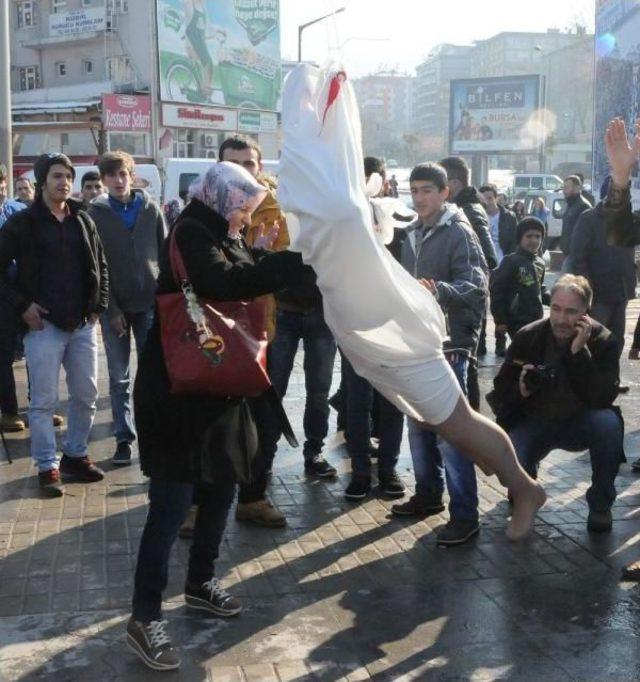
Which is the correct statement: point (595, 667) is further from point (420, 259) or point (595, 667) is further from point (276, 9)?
point (276, 9)

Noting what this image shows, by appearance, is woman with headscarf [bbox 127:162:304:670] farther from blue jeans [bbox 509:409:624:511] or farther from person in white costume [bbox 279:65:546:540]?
blue jeans [bbox 509:409:624:511]

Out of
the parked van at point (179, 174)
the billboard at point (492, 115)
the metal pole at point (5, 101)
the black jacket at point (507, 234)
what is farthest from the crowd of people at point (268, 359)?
the billboard at point (492, 115)

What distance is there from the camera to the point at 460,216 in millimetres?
5289

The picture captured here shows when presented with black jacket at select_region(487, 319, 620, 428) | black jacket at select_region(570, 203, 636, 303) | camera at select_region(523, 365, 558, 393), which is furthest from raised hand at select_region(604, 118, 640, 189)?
black jacket at select_region(570, 203, 636, 303)

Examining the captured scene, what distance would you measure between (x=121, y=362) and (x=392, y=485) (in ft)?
6.81

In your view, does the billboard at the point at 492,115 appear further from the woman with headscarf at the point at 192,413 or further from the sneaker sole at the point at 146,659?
the sneaker sole at the point at 146,659

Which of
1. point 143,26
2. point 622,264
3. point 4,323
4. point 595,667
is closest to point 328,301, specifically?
point 595,667

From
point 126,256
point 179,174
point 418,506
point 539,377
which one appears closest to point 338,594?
point 418,506

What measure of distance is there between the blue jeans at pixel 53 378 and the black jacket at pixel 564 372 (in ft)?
8.02

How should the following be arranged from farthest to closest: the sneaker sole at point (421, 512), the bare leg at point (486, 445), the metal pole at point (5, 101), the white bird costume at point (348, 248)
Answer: the metal pole at point (5, 101)
the sneaker sole at point (421, 512)
the bare leg at point (486, 445)
the white bird costume at point (348, 248)

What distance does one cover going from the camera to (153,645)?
3730mm

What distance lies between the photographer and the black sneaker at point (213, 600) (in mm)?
4164

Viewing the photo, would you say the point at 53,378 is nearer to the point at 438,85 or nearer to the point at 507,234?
the point at 507,234

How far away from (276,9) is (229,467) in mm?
47345
